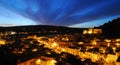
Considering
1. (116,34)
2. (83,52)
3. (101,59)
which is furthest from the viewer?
(116,34)

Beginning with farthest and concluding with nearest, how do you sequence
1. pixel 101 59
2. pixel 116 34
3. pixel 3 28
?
1. pixel 3 28
2. pixel 116 34
3. pixel 101 59

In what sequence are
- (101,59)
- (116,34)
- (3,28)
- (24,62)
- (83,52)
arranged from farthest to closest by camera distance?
(3,28)
(116,34)
(83,52)
(101,59)
(24,62)

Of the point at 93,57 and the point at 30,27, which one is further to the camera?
the point at 30,27

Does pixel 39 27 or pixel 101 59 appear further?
pixel 39 27

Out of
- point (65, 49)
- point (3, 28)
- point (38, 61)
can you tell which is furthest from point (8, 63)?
point (3, 28)

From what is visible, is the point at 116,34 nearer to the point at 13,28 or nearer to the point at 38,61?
the point at 38,61

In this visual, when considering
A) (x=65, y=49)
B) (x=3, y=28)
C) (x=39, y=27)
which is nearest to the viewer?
(x=65, y=49)

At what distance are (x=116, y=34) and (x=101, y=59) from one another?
14.3 metres

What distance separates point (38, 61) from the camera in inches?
574

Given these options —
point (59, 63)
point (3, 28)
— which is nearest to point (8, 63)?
point (59, 63)

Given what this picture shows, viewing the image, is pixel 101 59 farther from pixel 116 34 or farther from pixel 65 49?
pixel 116 34

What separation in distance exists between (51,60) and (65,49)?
29.7ft

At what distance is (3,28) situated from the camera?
232ft

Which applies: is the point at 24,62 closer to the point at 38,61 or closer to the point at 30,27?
the point at 38,61
